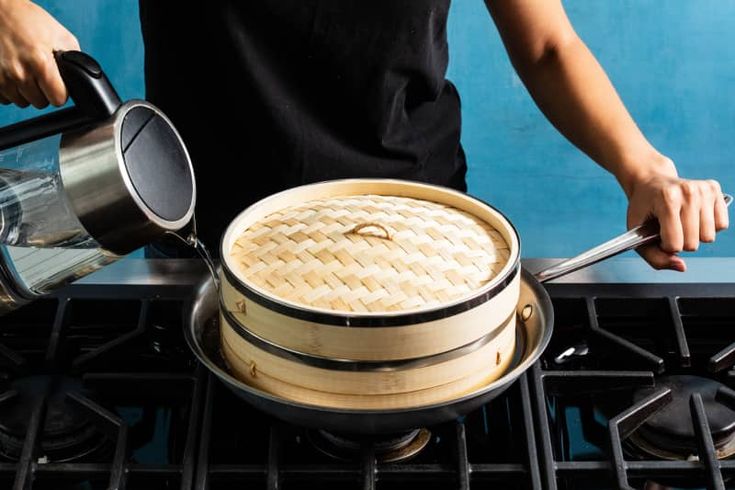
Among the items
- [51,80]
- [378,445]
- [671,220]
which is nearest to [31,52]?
[51,80]

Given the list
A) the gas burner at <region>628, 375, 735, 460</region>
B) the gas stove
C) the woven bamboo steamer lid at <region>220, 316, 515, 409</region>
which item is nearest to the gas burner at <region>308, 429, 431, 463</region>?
the gas stove

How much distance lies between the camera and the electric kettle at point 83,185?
0.73 metres

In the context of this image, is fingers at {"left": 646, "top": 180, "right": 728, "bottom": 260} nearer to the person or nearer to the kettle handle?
the person

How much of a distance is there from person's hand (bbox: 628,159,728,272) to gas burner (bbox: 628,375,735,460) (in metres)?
0.16

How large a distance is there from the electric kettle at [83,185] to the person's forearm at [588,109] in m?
0.61

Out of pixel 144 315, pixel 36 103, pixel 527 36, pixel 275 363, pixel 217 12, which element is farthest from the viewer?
pixel 527 36

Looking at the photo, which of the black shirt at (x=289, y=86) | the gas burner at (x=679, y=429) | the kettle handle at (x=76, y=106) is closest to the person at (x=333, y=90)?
the black shirt at (x=289, y=86)

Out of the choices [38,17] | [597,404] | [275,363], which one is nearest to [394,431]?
[275,363]

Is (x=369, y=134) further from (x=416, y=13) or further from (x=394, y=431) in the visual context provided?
(x=394, y=431)

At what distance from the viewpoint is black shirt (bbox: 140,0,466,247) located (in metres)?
1.19

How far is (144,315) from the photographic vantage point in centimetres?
98

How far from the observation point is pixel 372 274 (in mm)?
763

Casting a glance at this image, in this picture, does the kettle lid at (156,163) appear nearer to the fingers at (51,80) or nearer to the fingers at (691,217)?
the fingers at (51,80)

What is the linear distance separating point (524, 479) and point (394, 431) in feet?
0.43
